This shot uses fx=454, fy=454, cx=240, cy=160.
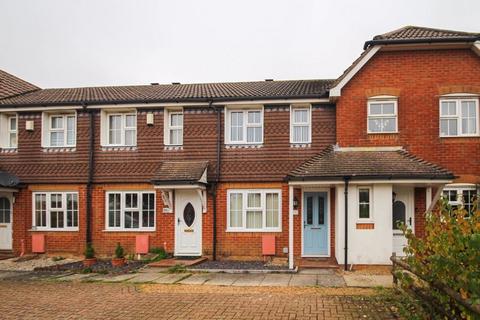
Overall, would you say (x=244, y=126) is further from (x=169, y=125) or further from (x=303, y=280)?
(x=303, y=280)

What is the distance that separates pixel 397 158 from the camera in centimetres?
1469

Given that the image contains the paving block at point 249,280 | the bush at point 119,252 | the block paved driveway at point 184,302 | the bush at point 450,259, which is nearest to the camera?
the bush at point 450,259

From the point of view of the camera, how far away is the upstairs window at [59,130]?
1802 cm

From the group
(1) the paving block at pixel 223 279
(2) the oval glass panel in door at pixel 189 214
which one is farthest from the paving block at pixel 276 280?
(2) the oval glass panel in door at pixel 189 214

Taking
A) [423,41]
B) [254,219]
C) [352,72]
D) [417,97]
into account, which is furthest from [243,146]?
[423,41]

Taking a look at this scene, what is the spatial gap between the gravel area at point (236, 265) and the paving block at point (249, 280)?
3.13ft

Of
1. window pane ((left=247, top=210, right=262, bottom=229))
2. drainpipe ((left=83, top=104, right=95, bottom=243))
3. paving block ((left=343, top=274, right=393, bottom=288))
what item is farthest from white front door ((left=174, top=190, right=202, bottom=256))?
paving block ((left=343, top=274, right=393, bottom=288))

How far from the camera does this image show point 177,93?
1828 centimetres

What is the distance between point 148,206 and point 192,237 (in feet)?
6.89

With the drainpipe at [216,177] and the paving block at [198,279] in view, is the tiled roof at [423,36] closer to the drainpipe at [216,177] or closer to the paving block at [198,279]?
the drainpipe at [216,177]

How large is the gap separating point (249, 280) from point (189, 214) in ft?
16.3

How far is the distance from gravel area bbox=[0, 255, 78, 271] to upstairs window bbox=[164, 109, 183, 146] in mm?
5749

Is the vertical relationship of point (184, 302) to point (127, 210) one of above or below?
below

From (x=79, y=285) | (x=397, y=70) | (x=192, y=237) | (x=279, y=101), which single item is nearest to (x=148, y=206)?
(x=192, y=237)
